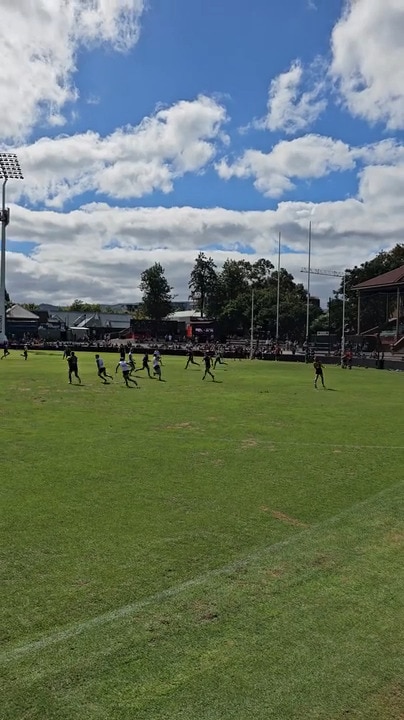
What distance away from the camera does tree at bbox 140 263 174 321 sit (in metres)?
121

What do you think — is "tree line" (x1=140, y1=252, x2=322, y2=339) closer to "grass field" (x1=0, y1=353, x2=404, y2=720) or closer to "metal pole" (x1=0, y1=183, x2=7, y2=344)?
"metal pole" (x1=0, y1=183, x2=7, y2=344)

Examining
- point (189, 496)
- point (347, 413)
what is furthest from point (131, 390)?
point (189, 496)

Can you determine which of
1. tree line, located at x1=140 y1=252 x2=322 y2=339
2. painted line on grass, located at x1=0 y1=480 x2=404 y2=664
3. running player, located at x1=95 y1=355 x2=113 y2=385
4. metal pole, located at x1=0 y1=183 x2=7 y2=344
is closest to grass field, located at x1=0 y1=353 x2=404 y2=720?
painted line on grass, located at x1=0 y1=480 x2=404 y2=664

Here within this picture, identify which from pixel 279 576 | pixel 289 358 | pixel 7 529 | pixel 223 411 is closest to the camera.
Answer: pixel 279 576

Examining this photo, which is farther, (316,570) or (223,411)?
(223,411)

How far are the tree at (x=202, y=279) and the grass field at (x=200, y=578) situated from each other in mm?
108270

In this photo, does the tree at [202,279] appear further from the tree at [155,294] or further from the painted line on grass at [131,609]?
the painted line on grass at [131,609]

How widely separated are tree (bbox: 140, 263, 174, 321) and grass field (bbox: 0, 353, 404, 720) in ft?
352

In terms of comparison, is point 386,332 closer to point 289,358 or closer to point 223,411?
point 289,358

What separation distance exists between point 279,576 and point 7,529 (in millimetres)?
3727

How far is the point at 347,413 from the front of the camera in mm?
19781

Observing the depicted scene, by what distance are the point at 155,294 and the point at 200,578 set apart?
4551 inches

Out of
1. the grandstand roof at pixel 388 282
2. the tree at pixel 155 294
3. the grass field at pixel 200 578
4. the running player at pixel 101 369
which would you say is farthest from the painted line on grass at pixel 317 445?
the tree at pixel 155 294

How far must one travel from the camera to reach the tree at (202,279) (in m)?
122
